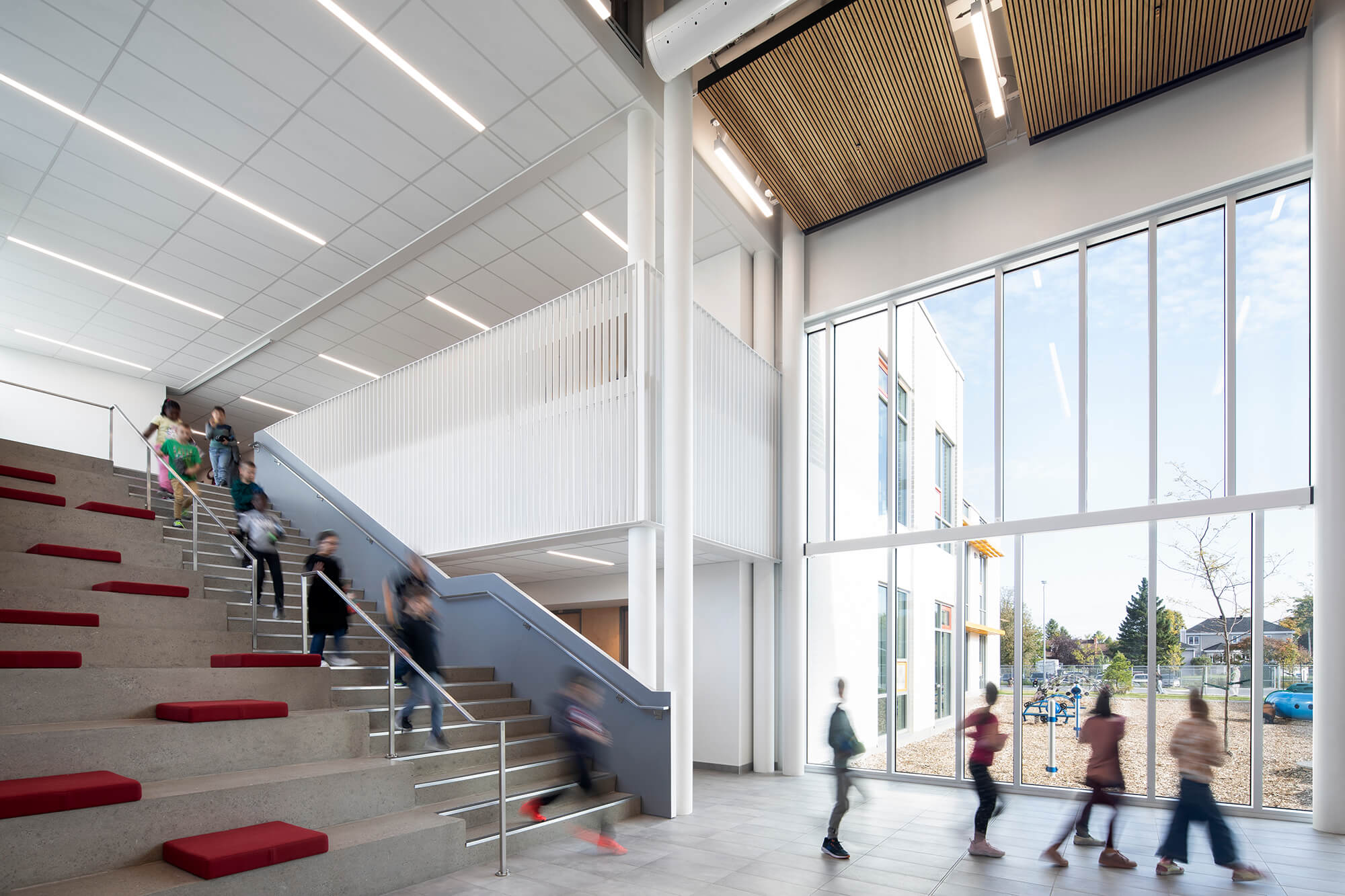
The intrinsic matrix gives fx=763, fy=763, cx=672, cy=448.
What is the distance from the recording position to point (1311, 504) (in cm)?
741

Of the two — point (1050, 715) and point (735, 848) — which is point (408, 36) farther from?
point (1050, 715)

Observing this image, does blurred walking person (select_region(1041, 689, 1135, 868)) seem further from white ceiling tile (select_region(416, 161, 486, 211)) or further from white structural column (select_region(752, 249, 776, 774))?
white ceiling tile (select_region(416, 161, 486, 211))

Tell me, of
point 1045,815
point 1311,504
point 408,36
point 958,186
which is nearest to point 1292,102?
point 958,186

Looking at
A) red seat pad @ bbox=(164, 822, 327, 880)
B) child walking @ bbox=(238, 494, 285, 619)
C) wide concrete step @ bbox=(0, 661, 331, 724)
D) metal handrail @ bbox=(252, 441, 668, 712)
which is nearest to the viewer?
red seat pad @ bbox=(164, 822, 327, 880)

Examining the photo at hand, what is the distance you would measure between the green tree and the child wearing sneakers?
10.9 meters

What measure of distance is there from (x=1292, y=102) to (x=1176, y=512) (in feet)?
14.3

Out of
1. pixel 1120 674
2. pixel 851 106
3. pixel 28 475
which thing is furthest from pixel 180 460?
pixel 1120 674

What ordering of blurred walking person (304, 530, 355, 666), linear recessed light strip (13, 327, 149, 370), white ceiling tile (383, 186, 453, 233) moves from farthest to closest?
linear recessed light strip (13, 327, 149, 370), white ceiling tile (383, 186, 453, 233), blurred walking person (304, 530, 355, 666)

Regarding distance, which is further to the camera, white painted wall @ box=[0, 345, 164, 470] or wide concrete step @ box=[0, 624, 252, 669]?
white painted wall @ box=[0, 345, 164, 470]

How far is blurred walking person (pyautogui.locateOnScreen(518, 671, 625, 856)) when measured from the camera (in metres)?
6.21

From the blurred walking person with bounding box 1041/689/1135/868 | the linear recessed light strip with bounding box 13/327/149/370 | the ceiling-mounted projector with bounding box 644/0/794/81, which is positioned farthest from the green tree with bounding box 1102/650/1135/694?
the linear recessed light strip with bounding box 13/327/149/370

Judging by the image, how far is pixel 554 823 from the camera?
6.36 m

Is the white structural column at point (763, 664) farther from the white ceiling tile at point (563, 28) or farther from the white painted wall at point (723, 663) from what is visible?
the white ceiling tile at point (563, 28)

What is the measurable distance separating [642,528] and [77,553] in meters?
5.05
